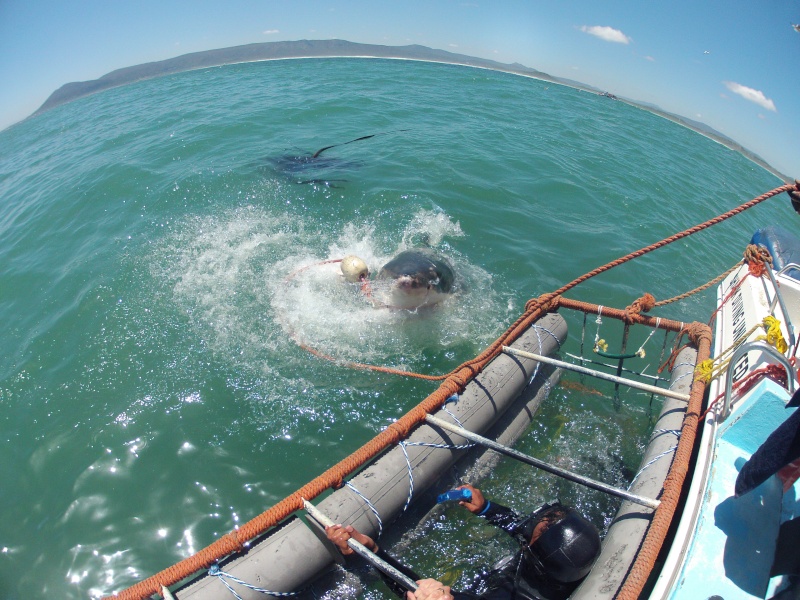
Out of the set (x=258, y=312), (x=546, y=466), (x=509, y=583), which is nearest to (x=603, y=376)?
(x=546, y=466)

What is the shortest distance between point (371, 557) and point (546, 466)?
151 cm

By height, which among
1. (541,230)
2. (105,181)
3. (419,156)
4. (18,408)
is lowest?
(18,408)

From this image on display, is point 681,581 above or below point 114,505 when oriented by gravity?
above

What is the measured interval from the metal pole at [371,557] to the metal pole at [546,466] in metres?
1.19

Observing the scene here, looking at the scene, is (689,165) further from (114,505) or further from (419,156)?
(114,505)

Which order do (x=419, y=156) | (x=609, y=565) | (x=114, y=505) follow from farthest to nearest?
(x=419, y=156), (x=114, y=505), (x=609, y=565)

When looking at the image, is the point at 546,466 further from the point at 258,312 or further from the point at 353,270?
the point at 258,312

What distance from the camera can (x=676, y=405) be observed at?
425 centimetres

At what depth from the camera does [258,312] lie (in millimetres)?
6168

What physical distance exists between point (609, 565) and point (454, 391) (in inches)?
69.2

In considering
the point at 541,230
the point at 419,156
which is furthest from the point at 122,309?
the point at 419,156

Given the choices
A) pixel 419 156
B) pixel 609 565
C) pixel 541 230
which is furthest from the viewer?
pixel 419 156

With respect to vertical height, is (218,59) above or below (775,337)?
above

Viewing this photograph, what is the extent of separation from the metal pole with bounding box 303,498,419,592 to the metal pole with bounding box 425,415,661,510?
1.19 metres
